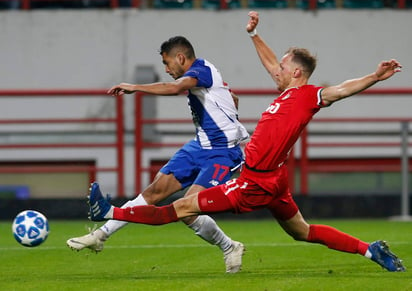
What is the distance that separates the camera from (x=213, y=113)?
33.7ft

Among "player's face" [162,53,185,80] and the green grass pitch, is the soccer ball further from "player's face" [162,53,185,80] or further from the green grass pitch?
"player's face" [162,53,185,80]

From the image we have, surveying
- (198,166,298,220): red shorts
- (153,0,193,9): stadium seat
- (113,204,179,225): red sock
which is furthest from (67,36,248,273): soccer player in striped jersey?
(153,0,193,9): stadium seat

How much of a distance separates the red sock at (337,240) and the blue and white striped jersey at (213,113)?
127 cm

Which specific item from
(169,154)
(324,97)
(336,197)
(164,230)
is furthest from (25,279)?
(169,154)

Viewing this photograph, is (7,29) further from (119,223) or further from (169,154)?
(119,223)

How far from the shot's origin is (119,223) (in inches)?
404

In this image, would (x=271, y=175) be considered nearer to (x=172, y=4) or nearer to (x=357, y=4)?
(x=172, y=4)

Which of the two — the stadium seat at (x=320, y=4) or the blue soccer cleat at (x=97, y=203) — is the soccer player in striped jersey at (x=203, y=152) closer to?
the blue soccer cleat at (x=97, y=203)

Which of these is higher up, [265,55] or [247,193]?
[265,55]

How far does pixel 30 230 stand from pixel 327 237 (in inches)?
97.8

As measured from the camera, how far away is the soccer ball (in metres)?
9.73

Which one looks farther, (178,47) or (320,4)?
(320,4)

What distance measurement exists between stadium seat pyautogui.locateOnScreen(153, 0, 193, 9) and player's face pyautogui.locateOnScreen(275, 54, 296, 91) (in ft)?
42.6

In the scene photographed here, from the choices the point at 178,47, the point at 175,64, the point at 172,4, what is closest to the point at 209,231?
the point at 175,64
